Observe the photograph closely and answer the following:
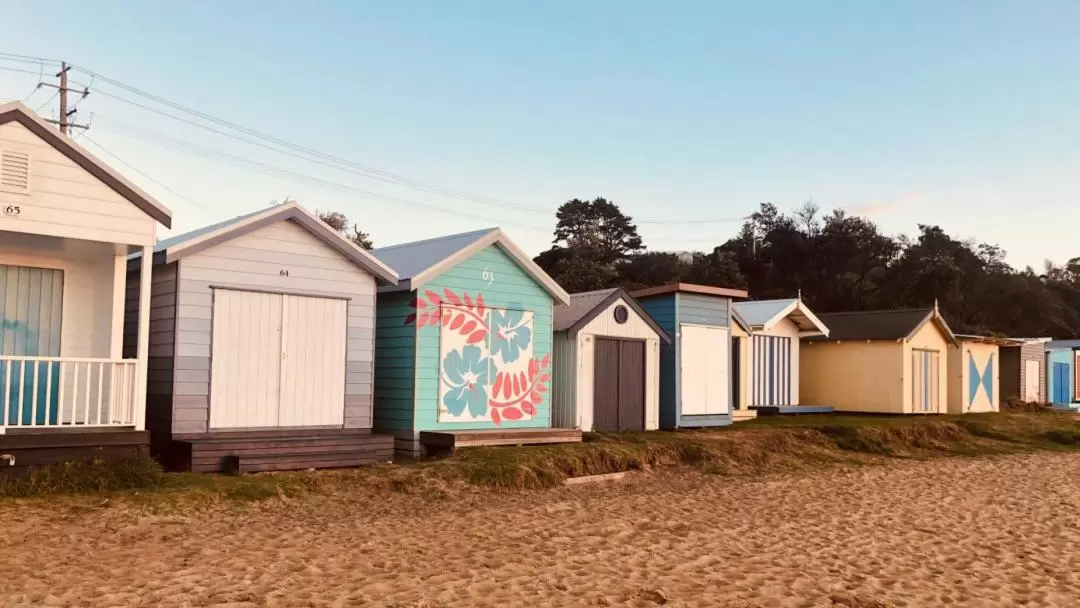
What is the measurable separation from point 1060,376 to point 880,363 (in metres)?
13.1

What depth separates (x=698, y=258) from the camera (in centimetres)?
5700

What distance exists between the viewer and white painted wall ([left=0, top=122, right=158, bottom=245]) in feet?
37.0

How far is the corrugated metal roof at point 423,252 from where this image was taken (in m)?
15.7

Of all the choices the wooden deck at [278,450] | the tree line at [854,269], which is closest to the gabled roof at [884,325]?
the wooden deck at [278,450]

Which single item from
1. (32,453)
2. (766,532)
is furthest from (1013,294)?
(32,453)

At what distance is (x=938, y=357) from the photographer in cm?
2758

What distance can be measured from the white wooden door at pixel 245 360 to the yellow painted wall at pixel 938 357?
1853 cm

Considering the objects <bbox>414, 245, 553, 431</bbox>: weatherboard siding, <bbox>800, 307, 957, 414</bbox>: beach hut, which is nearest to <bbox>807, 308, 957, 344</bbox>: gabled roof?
<bbox>800, 307, 957, 414</bbox>: beach hut

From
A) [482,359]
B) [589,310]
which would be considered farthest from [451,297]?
[589,310]

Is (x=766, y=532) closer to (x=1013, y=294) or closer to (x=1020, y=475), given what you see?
(x=1020, y=475)

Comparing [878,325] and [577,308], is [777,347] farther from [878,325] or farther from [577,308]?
[577,308]

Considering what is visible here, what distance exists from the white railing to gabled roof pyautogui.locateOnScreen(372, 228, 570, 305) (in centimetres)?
462

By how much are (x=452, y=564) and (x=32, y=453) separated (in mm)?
5653

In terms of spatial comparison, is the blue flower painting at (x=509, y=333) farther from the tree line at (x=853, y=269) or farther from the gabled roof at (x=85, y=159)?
the tree line at (x=853, y=269)
